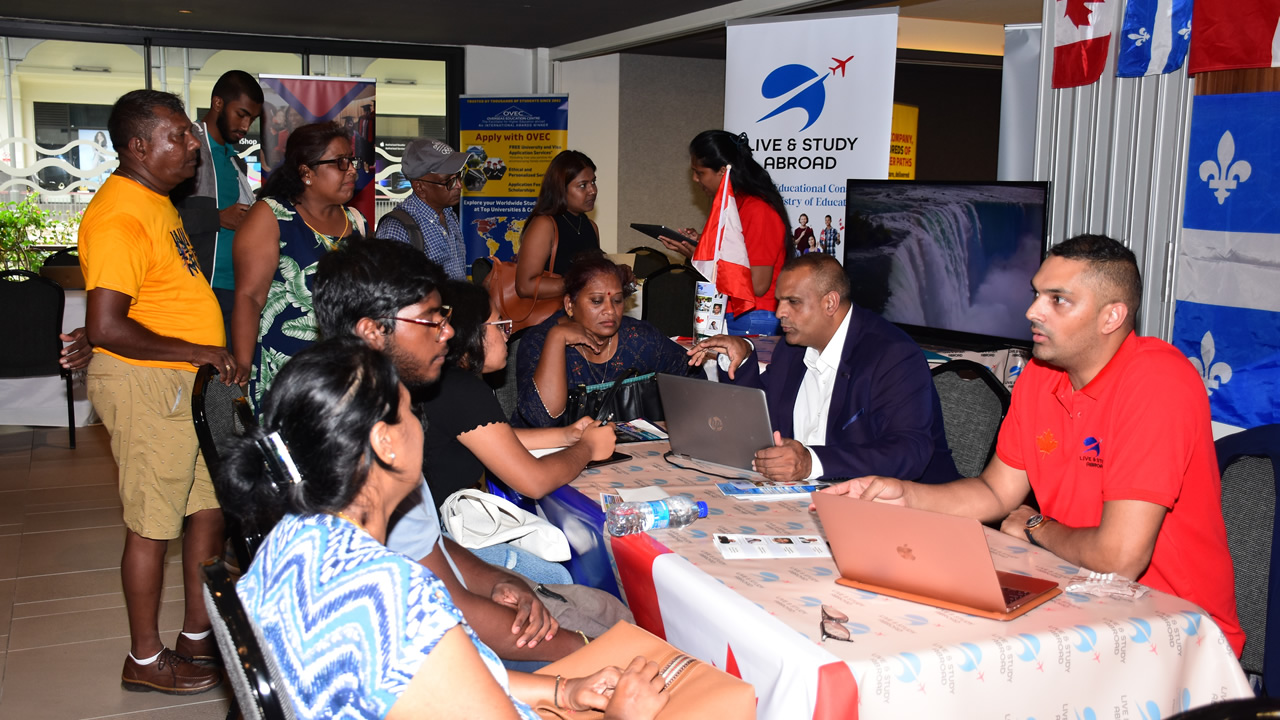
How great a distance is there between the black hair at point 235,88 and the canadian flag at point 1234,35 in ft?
13.1

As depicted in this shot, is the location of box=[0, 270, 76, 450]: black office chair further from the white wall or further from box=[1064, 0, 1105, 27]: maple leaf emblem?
box=[1064, 0, 1105, 27]: maple leaf emblem

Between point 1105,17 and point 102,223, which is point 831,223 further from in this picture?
point 102,223

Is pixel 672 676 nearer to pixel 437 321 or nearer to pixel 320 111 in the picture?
pixel 437 321

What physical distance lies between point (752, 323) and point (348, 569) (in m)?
3.41

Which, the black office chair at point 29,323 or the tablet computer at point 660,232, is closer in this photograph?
the tablet computer at point 660,232

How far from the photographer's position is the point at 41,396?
19.3 feet

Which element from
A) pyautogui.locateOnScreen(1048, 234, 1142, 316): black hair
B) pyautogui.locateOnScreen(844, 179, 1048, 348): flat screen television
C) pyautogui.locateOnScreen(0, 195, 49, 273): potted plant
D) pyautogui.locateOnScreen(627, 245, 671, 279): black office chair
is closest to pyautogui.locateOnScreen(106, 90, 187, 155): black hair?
pyautogui.locateOnScreen(1048, 234, 1142, 316): black hair

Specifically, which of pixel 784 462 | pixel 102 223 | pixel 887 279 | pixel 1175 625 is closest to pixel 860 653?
pixel 1175 625

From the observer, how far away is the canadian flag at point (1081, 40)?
3.96 m

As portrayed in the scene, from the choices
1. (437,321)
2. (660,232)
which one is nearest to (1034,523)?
(437,321)

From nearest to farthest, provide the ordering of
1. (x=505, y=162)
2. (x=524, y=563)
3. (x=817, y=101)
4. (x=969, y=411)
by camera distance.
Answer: (x=524, y=563) → (x=969, y=411) → (x=817, y=101) → (x=505, y=162)

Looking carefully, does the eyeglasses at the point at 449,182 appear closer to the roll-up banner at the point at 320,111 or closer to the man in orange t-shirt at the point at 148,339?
the man in orange t-shirt at the point at 148,339

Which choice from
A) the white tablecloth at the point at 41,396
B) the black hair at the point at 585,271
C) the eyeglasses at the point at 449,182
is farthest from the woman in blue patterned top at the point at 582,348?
the white tablecloth at the point at 41,396

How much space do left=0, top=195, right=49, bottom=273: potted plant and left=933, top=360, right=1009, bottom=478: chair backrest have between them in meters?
6.04
